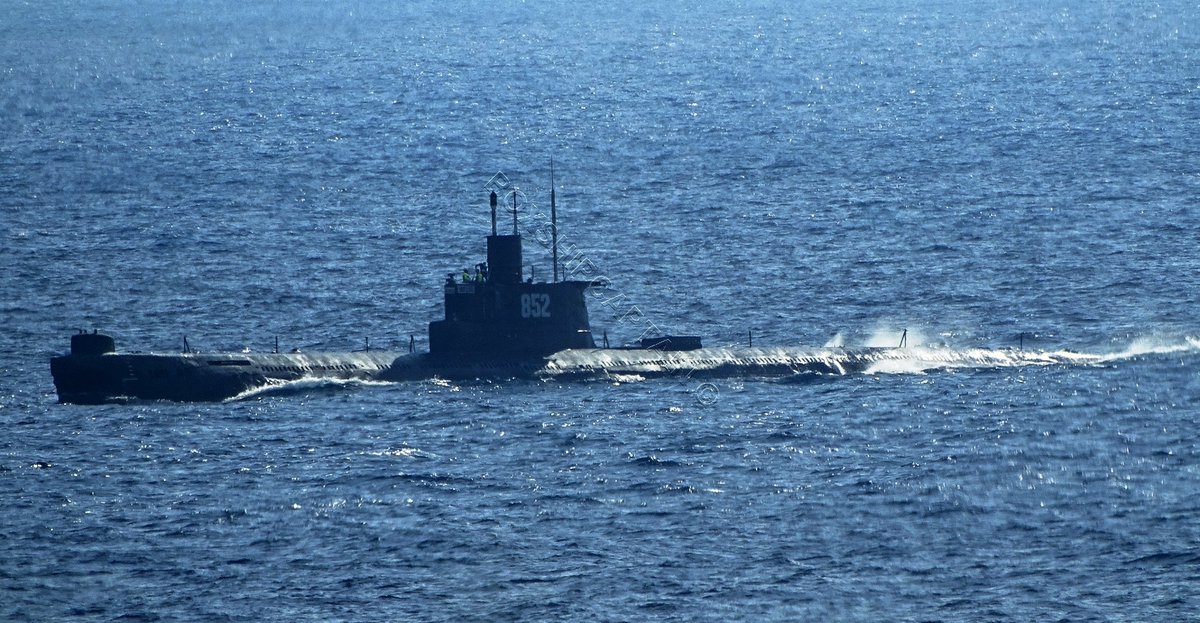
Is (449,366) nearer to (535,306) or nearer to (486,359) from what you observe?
(486,359)

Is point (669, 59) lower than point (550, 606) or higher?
higher

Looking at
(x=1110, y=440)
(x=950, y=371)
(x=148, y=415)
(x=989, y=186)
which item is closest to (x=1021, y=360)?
(x=950, y=371)

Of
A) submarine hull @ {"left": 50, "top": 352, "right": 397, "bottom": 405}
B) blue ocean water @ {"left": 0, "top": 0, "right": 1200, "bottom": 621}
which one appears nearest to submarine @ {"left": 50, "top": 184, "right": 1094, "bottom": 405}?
submarine hull @ {"left": 50, "top": 352, "right": 397, "bottom": 405}

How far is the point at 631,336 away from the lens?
77.9m

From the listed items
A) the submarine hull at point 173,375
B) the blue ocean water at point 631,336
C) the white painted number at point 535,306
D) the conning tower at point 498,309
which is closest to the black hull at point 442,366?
the submarine hull at point 173,375

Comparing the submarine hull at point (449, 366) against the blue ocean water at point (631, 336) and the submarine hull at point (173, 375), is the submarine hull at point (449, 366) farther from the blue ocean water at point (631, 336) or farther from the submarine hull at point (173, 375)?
the blue ocean water at point (631, 336)

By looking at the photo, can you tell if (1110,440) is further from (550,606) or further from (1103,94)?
(1103,94)

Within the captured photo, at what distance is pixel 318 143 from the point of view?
132 m

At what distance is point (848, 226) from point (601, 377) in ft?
124

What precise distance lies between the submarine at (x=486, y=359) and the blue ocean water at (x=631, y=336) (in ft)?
3.13

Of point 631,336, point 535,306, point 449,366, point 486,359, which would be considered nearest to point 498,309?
point 535,306

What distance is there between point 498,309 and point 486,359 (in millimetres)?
1646

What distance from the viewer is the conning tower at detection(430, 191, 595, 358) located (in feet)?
209

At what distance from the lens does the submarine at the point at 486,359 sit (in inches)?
2243
